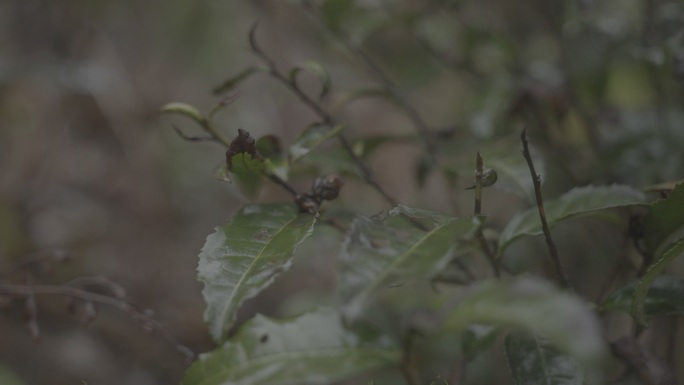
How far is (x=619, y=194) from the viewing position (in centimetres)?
83

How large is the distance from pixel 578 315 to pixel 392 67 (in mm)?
1519

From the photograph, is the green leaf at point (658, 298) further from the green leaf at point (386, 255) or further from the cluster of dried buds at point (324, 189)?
the cluster of dried buds at point (324, 189)

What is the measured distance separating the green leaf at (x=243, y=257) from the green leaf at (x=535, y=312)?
0.21 meters

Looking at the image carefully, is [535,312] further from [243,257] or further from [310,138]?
[310,138]

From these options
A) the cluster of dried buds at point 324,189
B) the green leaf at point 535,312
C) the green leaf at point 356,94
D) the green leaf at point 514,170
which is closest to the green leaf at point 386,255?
the green leaf at point 535,312

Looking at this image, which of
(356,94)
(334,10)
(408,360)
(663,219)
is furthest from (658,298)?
(334,10)

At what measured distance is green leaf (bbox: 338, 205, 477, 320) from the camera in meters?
0.59

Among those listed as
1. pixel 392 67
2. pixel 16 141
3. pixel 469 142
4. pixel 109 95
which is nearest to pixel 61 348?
pixel 16 141

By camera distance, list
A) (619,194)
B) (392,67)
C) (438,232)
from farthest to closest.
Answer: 1. (392,67)
2. (619,194)
3. (438,232)

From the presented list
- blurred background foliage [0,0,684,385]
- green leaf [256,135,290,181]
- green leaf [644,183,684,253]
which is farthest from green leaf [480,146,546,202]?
green leaf [256,135,290,181]

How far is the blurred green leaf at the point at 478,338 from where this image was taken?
80 cm

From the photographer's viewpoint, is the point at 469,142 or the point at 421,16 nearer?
the point at 469,142

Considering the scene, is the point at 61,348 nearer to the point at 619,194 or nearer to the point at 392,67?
the point at 392,67

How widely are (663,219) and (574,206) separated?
11cm
